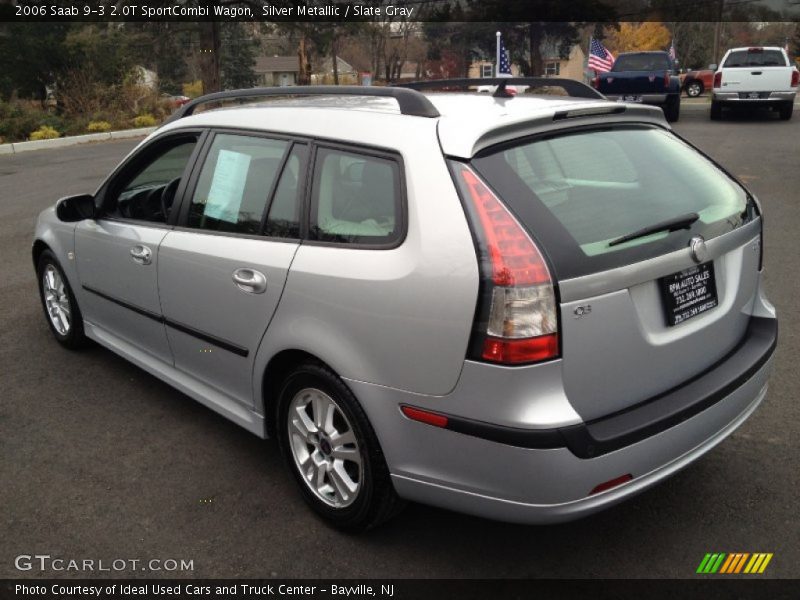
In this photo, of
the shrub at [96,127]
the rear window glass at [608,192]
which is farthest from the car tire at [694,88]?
the rear window glass at [608,192]

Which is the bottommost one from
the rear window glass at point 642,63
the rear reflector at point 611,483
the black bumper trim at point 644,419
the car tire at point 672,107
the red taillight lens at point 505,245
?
the rear reflector at point 611,483

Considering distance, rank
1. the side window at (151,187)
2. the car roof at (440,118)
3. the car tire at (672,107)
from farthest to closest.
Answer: the car tire at (672,107)
the side window at (151,187)
the car roof at (440,118)

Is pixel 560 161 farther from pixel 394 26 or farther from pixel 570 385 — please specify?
pixel 394 26

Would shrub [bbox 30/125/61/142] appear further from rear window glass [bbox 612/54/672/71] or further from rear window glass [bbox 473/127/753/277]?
rear window glass [bbox 473/127/753/277]

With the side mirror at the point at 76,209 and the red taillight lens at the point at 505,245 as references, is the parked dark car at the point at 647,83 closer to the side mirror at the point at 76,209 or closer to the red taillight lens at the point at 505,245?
the side mirror at the point at 76,209

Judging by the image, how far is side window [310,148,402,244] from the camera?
2.61 meters

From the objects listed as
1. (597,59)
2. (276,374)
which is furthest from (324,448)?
(597,59)

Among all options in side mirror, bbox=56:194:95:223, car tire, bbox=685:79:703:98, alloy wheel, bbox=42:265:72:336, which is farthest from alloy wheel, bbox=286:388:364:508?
car tire, bbox=685:79:703:98

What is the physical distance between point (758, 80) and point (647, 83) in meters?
3.00

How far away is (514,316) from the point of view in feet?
7.39

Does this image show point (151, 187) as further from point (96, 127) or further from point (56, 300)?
point (96, 127)

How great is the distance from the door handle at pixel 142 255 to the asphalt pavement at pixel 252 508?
2.81 feet

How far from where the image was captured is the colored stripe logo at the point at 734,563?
8.74 feet

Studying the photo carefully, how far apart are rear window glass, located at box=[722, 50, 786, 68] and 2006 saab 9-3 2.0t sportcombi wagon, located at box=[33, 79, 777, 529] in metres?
19.7
